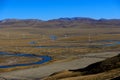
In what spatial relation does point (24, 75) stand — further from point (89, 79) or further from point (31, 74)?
point (89, 79)

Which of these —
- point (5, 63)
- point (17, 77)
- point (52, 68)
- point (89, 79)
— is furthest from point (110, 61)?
point (5, 63)

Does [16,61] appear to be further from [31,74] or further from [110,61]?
[110,61]

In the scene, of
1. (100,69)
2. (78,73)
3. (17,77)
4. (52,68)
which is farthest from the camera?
(52,68)

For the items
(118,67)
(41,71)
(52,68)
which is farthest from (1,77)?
(118,67)

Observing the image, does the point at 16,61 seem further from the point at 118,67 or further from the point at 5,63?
the point at 118,67

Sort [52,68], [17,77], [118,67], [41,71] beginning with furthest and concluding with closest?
1. [52,68]
2. [41,71]
3. [17,77]
4. [118,67]

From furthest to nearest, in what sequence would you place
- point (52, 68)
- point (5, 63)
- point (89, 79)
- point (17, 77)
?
point (5, 63), point (52, 68), point (17, 77), point (89, 79)

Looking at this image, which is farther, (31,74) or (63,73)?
(31,74)

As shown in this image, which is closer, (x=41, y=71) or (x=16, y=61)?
(x=41, y=71)

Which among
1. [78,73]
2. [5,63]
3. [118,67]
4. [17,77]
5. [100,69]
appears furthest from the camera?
[5,63]
